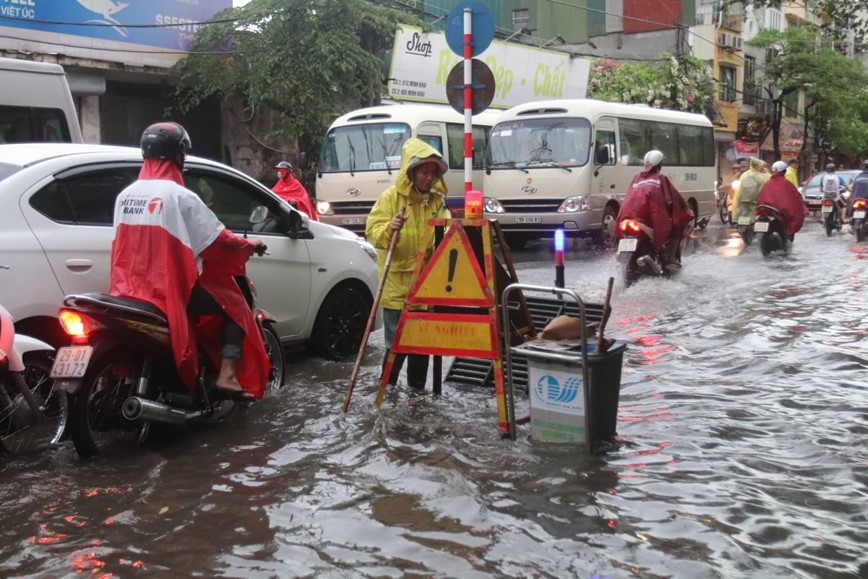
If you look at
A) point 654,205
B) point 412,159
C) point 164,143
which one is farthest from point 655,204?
point 164,143

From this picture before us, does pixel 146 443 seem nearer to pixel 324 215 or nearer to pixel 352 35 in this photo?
pixel 324 215

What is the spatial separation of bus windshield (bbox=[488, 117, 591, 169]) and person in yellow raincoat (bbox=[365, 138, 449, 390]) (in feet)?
36.8

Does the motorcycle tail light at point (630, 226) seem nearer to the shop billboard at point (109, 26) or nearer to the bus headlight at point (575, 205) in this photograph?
the bus headlight at point (575, 205)

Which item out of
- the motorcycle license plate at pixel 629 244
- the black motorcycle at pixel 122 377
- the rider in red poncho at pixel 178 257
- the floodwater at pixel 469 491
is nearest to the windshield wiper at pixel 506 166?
the motorcycle license plate at pixel 629 244

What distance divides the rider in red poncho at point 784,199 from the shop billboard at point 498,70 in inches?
275

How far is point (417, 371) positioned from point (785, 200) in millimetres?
10888

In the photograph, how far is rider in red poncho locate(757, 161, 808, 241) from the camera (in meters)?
15.4

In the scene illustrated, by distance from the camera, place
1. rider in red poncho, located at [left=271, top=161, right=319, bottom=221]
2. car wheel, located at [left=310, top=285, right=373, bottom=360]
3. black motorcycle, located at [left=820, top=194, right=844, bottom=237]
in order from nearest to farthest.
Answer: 1. car wheel, located at [left=310, top=285, right=373, bottom=360]
2. rider in red poncho, located at [left=271, top=161, right=319, bottom=221]
3. black motorcycle, located at [left=820, top=194, right=844, bottom=237]

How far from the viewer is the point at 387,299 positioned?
240 inches

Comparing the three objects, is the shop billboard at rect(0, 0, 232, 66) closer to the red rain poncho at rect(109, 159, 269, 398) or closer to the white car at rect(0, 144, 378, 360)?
the white car at rect(0, 144, 378, 360)

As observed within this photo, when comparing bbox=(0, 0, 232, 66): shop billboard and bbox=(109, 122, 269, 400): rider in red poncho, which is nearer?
bbox=(109, 122, 269, 400): rider in red poncho

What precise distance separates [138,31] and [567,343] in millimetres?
17772

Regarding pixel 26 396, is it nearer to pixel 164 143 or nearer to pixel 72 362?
pixel 72 362

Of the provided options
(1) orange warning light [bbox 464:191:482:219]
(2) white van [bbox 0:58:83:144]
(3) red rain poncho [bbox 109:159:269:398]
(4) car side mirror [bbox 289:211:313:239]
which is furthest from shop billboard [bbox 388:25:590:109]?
(3) red rain poncho [bbox 109:159:269:398]
